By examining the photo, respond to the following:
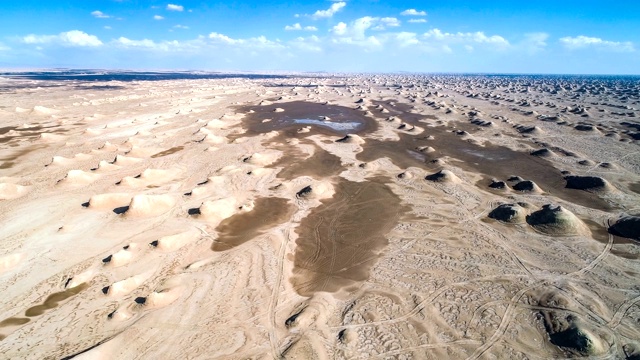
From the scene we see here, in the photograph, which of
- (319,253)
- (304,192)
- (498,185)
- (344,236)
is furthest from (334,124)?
(319,253)

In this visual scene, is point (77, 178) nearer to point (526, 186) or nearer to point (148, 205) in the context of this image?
point (148, 205)

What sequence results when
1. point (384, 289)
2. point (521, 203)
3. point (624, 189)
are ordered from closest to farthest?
point (384, 289) < point (521, 203) < point (624, 189)

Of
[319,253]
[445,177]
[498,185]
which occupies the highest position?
[445,177]

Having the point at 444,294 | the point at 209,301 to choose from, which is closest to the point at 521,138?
the point at 444,294

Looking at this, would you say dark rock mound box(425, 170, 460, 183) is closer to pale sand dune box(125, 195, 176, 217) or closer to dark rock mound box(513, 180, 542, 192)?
dark rock mound box(513, 180, 542, 192)

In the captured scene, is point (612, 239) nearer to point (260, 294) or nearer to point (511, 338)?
point (511, 338)

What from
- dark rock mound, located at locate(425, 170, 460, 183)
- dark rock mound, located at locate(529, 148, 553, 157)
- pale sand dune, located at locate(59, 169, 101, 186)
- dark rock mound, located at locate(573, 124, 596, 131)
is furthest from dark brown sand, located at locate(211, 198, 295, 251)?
dark rock mound, located at locate(573, 124, 596, 131)
